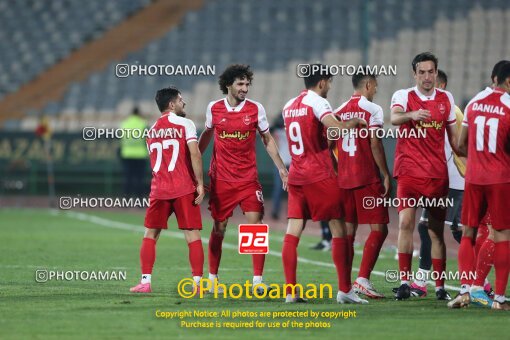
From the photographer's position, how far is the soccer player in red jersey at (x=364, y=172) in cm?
1071

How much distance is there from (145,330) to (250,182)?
304 centimetres

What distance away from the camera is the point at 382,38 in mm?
31797

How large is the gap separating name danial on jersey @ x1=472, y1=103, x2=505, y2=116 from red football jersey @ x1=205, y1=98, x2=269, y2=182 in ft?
7.17

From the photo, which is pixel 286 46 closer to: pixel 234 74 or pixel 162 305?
pixel 234 74

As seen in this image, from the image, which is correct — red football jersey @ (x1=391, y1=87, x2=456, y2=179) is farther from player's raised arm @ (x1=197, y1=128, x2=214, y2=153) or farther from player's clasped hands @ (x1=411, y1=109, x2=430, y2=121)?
player's raised arm @ (x1=197, y1=128, x2=214, y2=153)

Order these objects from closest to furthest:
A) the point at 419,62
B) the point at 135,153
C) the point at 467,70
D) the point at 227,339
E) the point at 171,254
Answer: the point at 227,339 → the point at 419,62 → the point at 171,254 → the point at 135,153 → the point at 467,70

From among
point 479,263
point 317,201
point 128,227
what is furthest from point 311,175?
point 128,227

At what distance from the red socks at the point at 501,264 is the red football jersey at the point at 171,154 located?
9.93ft

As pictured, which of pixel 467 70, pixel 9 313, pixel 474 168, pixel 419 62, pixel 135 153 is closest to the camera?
pixel 9 313

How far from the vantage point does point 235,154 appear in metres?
11.0

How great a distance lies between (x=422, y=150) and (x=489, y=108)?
3.24 feet

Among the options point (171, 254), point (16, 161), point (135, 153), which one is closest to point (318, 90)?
point (171, 254)

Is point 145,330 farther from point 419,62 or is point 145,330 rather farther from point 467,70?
point 467,70

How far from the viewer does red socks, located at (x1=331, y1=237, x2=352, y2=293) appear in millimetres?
9875
